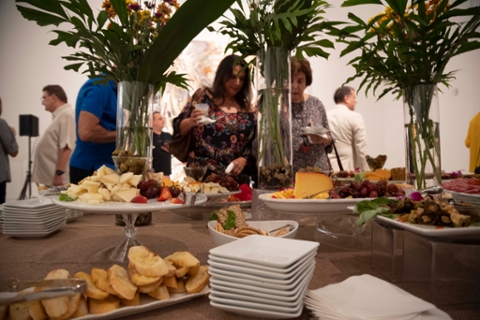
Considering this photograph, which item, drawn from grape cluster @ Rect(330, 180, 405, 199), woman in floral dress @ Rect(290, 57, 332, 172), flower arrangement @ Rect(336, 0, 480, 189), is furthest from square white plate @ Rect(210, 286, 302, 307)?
woman in floral dress @ Rect(290, 57, 332, 172)

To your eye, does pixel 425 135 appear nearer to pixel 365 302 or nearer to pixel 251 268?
pixel 365 302

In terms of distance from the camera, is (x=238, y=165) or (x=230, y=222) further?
(x=238, y=165)

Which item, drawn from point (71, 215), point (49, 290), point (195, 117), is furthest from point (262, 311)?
point (195, 117)

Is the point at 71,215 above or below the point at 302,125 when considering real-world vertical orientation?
below

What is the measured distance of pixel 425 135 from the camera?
1232mm

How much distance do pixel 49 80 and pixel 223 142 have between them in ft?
13.8

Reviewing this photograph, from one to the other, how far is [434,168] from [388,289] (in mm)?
768

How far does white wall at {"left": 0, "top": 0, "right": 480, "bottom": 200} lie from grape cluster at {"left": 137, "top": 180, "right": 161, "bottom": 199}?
4.58 metres

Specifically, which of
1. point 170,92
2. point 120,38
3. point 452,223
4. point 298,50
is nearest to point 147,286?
point 452,223

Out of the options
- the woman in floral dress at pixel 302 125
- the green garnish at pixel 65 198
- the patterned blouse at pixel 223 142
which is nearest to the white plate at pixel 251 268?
the green garnish at pixel 65 198

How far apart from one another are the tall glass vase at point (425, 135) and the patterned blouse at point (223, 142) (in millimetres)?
1098

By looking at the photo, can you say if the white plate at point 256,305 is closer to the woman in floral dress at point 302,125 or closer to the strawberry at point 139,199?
the strawberry at point 139,199

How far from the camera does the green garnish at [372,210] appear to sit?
77cm

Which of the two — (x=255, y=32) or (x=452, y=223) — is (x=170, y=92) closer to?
(x=255, y=32)
